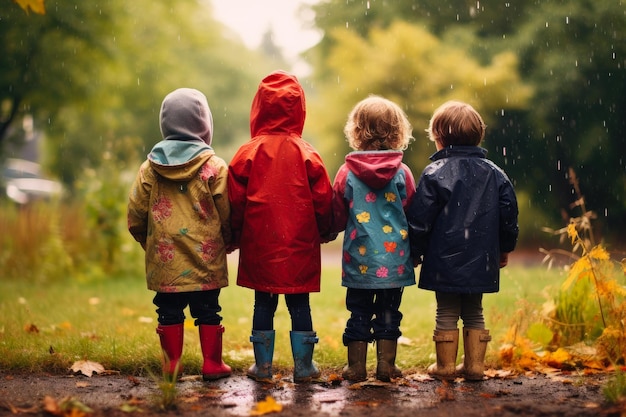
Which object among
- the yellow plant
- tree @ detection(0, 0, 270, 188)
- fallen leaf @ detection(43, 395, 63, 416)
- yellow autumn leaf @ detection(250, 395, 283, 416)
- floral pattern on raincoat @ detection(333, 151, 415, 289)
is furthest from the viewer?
tree @ detection(0, 0, 270, 188)

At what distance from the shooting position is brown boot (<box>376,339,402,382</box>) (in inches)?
158

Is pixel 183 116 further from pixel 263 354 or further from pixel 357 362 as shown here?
pixel 357 362

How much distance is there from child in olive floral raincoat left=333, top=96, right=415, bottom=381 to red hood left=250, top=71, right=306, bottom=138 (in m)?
0.41

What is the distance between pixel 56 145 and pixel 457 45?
13179 mm

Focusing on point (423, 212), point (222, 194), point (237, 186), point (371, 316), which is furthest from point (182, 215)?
point (423, 212)

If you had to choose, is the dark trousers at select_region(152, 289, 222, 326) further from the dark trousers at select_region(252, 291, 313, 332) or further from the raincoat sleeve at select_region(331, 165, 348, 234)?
the raincoat sleeve at select_region(331, 165, 348, 234)

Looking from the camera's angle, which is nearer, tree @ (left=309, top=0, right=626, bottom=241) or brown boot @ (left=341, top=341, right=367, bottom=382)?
brown boot @ (left=341, top=341, right=367, bottom=382)

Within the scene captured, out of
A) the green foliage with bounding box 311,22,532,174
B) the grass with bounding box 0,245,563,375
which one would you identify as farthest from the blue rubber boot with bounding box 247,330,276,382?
the green foliage with bounding box 311,22,532,174

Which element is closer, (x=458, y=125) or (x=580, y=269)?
(x=458, y=125)

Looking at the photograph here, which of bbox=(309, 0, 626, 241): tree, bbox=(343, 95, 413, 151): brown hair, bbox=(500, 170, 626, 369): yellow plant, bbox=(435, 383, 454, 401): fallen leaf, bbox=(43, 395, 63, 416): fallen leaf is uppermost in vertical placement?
bbox=(309, 0, 626, 241): tree

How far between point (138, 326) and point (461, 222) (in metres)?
3.04

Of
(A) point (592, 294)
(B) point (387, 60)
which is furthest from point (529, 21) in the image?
(A) point (592, 294)

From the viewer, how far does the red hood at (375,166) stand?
4.00 m

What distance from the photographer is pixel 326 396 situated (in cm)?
371
